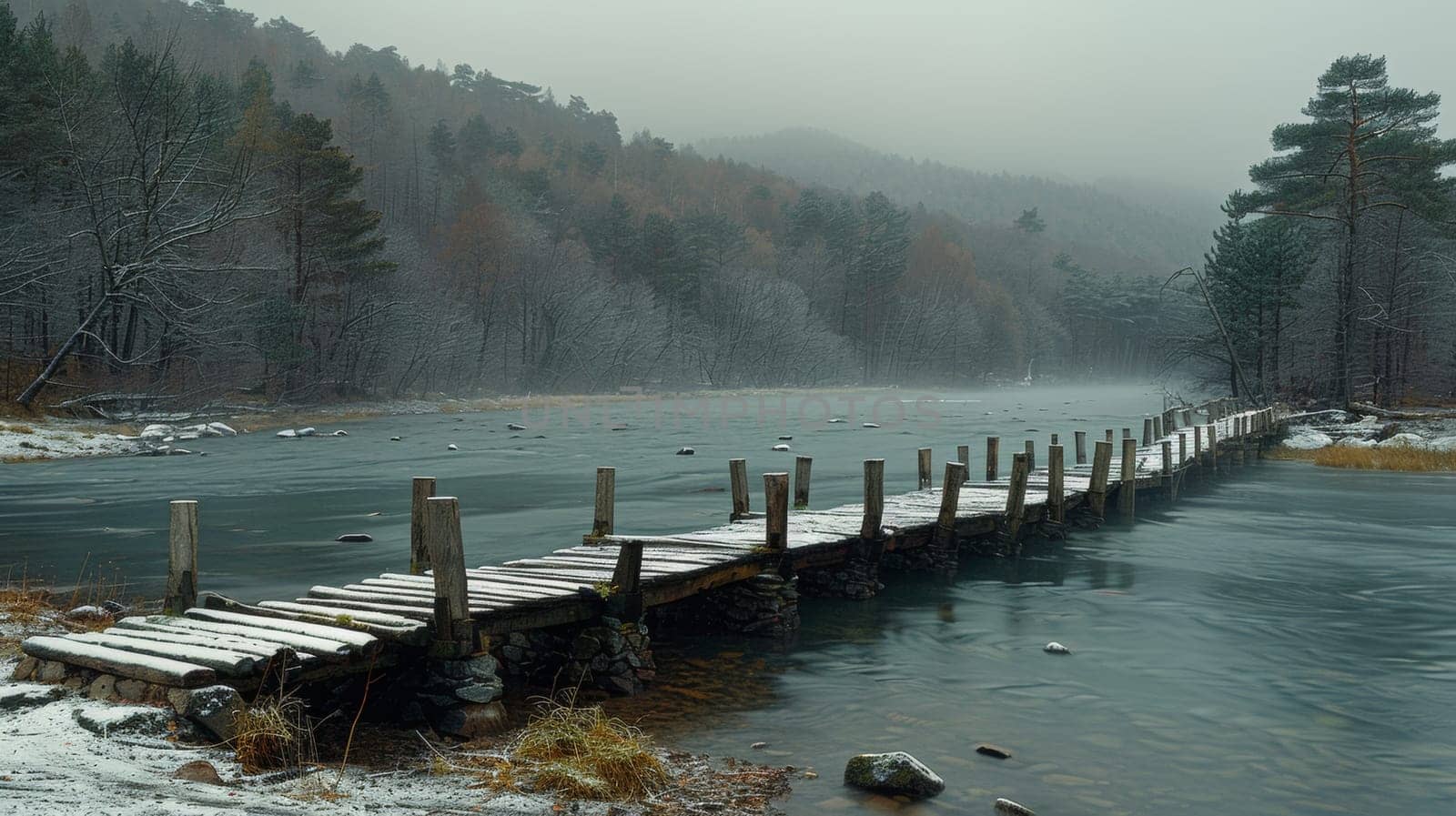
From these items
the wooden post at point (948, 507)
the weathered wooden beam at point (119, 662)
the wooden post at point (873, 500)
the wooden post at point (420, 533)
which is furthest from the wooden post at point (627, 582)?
the wooden post at point (948, 507)

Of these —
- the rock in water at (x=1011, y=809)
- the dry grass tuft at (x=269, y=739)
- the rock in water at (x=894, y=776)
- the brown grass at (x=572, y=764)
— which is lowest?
the rock in water at (x=1011, y=809)

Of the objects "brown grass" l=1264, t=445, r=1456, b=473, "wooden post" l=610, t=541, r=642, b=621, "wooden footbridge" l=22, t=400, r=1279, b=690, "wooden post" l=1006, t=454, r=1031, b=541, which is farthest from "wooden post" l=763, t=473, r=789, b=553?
"brown grass" l=1264, t=445, r=1456, b=473

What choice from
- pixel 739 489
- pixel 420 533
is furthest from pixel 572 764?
pixel 739 489

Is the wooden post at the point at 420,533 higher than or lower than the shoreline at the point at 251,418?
higher

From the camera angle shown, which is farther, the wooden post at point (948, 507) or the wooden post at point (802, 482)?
the wooden post at point (802, 482)

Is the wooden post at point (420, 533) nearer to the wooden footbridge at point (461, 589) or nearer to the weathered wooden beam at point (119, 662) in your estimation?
the wooden footbridge at point (461, 589)

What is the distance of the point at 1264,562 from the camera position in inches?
768

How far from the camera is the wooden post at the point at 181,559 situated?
9.70 meters

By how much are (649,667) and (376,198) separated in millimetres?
91401

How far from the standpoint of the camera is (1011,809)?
790 cm

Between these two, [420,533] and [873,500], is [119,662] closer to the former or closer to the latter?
[420,533]

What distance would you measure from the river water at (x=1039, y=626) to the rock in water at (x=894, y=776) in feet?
0.50

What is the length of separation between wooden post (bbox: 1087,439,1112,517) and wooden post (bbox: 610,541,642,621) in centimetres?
1389

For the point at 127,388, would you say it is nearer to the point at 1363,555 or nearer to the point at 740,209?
the point at 1363,555
